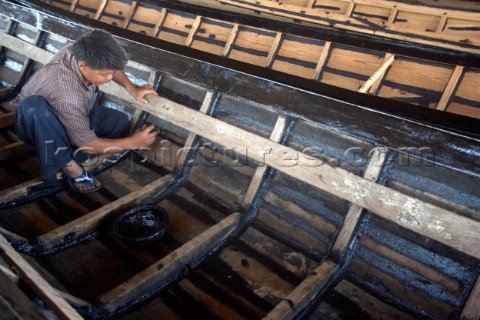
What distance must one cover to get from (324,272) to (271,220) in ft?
2.06

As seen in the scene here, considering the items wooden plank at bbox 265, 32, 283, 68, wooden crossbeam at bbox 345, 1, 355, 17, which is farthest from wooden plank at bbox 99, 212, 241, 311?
wooden crossbeam at bbox 345, 1, 355, 17

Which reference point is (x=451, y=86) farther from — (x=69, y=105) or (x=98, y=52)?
(x=69, y=105)

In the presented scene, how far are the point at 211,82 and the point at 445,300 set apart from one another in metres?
2.22

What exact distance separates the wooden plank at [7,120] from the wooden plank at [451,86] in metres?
4.16

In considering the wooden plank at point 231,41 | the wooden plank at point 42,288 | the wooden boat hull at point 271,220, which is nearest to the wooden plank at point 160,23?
the wooden plank at point 231,41

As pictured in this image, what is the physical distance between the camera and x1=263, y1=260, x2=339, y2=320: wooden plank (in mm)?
1901

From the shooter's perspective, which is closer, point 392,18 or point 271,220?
point 271,220

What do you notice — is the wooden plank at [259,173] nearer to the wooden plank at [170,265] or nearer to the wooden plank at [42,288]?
the wooden plank at [170,265]

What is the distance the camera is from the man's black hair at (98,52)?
2443 mm

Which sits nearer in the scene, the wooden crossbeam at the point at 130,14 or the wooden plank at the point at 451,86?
the wooden plank at the point at 451,86

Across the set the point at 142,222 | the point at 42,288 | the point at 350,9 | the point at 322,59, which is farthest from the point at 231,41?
the point at 42,288

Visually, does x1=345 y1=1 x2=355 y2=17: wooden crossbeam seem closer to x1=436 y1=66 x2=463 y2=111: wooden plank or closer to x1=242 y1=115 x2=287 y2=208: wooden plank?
x1=436 y1=66 x2=463 y2=111: wooden plank

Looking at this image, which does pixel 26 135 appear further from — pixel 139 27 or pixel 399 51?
pixel 399 51

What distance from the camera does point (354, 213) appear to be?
2.35m
